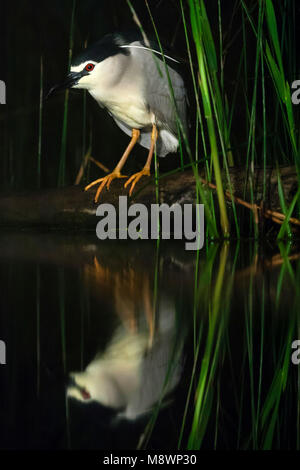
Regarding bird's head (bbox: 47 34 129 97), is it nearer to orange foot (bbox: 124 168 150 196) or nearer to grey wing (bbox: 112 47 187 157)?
grey wing (bbox: 112 47 187 157)

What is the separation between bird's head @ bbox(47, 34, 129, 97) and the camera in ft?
7.64

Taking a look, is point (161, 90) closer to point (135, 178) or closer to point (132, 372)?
point (135, 178)

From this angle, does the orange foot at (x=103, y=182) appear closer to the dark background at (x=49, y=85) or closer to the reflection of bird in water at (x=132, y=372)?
the dark background at (x=49, y=85)

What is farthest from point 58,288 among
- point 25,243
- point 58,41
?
point 58,41

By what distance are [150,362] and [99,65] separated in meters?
1.92

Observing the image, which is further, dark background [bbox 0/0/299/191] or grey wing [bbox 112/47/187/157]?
dark background [bbox 0/0/299/191]

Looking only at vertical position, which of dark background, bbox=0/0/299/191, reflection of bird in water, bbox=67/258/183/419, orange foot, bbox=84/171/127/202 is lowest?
reflection of bird in water, bbox=67/258/183/419

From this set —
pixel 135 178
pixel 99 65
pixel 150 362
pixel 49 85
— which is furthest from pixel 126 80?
pixel 150 362

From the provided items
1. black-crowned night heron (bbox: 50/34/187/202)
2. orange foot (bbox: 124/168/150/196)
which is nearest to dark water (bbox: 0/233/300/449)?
orange foot (bbox: 124/168/150/196)

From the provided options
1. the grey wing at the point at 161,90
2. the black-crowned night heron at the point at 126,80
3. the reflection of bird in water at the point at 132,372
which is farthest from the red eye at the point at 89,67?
the reflection of bird in water at the point at 132,372

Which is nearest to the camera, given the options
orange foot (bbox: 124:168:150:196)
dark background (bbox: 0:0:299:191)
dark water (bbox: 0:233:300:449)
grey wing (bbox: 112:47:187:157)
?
dark water (bbox: 0:233:300:449)

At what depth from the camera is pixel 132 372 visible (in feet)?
1.73

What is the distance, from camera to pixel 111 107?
8.08ft

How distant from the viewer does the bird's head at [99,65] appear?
2.33 metres
